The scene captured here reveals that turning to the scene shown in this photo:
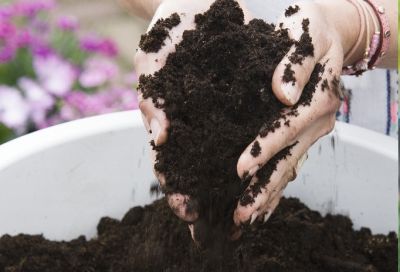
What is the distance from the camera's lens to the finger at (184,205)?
1072 mm

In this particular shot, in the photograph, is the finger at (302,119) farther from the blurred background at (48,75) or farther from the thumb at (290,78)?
the blurred background at (48,75)

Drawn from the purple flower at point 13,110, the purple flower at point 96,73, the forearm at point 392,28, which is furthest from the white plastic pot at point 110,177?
the purple flower at point 96,73

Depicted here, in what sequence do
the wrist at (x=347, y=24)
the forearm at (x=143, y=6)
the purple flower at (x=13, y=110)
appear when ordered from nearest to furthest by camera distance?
the wrist at (x=347, y=24) → the forearm at (x=143, y=6) → the purple flower at (x=13, y=110)

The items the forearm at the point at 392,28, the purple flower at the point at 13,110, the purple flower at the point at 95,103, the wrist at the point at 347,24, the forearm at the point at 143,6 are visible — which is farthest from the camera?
the purple flower at the point at 95,103

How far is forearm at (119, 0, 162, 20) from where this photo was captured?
1559 millimetres

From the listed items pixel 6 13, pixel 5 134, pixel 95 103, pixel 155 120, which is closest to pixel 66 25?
pixel 6 13

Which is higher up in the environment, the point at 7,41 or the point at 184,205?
the point at 7,41

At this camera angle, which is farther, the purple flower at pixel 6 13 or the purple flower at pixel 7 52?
the purple flower at pixel 6 13

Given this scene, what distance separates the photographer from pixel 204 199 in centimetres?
110

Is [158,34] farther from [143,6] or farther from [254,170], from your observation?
[143,6]

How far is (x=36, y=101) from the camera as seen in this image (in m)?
2.07

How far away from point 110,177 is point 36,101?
658 mm

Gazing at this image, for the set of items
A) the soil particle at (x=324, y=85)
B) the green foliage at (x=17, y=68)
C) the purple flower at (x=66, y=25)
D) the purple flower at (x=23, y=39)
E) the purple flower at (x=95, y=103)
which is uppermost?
the purple flower at (x=66, y=25)

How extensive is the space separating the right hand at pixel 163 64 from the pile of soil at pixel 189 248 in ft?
0.70
